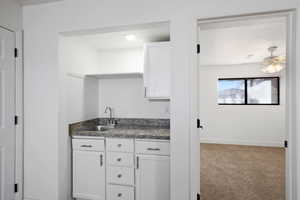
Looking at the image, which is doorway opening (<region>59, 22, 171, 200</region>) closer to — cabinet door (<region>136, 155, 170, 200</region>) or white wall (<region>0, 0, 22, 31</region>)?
cabinet door (<region>136, 155, 170, 200</region>)

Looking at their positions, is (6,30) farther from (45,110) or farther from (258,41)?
(258,41)

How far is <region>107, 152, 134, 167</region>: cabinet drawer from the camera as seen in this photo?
2270 millimetres

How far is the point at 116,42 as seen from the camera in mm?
2998

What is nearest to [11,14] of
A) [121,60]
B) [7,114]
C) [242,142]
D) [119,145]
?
[7,114]

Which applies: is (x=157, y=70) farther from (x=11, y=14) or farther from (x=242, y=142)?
→ (x=242, y=142)

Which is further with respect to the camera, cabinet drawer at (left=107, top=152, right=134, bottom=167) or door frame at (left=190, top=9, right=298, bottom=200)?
cabinet drawer at (left=107, top=152, right=134, bottom=167)

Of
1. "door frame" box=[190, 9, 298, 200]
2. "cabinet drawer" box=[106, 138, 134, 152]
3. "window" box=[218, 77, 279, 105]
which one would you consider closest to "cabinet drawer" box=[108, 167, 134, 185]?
"cabinet drawer" box=[106, 138, 134, 152]

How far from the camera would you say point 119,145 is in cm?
231

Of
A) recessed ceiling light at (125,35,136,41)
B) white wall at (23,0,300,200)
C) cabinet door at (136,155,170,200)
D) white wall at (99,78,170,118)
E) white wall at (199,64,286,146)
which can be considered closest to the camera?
white wall at (23,0,300,200)

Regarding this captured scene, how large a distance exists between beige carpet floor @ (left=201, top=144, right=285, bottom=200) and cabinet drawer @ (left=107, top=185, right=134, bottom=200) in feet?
3.43

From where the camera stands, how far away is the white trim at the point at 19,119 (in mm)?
2207

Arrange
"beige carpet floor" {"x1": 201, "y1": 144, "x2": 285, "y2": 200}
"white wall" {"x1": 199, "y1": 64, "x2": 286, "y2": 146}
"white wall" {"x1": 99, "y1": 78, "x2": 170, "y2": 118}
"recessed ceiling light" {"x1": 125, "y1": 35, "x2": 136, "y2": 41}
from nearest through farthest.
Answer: "beige carpet floor" {"x1": 201, "y1": 144, "x2": 285, "y2": 200}, "recessed ceiling light" {"x1": 125, "y1": 35, "x2": 136, "y2": 41}, "white wall" {"x1": 99, "y1": 78, "x2": 170, "y2": 118}, "white wall" {"x1": 199, "y1": 64, "x2": 286, "y2": 146}

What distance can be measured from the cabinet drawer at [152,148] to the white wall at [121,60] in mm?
1420

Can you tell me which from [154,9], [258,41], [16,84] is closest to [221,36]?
[258,41]
